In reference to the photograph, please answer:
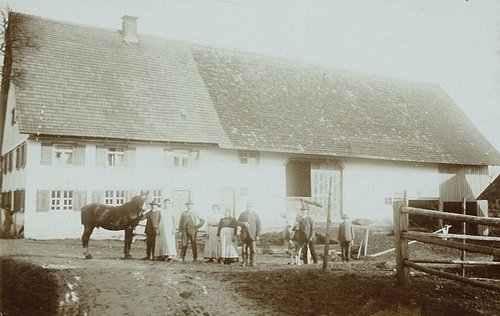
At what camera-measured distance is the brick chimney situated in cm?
2592

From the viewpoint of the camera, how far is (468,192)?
110ft

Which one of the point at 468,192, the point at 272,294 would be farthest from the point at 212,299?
the point at 468,192

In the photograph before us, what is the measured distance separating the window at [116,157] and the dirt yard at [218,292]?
9.76 meters

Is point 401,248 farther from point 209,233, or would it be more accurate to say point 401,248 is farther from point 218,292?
point 209,233

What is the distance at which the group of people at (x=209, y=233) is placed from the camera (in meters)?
14.6

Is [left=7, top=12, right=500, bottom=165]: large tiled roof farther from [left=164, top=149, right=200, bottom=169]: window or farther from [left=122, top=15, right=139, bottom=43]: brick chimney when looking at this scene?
[left=164, top=149, right=200, bottom=169]: window

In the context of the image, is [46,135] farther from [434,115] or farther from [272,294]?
[434,115]

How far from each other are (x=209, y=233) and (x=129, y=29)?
15.0 m

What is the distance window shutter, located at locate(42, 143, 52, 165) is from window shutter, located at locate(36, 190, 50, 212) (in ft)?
4.20

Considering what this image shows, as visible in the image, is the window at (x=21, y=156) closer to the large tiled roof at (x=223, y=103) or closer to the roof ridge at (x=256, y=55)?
the large tiled roof at (x=223, y=103)

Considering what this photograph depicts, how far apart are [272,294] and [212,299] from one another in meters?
1.15

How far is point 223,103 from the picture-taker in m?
27.0

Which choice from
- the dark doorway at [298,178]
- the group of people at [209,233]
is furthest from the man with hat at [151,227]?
the dark doorway at [298,178]

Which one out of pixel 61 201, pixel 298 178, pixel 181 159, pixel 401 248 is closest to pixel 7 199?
pixel 61 201
